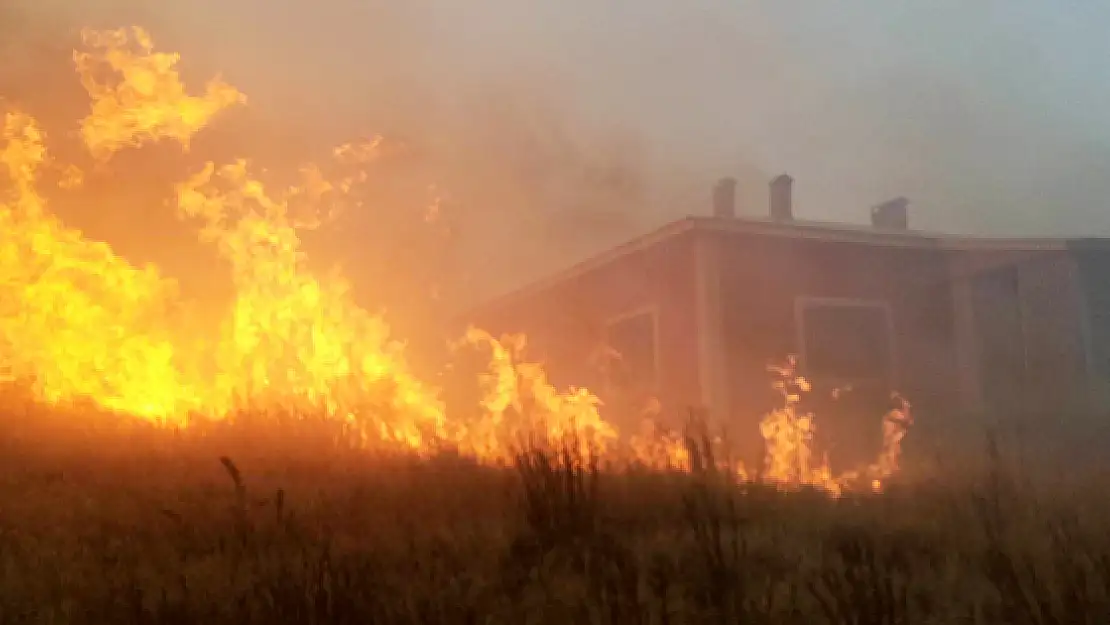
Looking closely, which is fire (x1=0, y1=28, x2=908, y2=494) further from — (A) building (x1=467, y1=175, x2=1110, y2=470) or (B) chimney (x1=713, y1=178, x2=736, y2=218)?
(B) chimney (x1=713, y1=178, x2=736, y2=218)

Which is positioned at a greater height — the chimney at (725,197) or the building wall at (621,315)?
the chimney at (725,197)

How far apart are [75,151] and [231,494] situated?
19.7 ft

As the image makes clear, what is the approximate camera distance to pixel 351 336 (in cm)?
1167

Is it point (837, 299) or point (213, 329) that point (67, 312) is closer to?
point (213, 329)

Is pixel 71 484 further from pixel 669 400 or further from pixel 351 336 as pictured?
pixel 669 400

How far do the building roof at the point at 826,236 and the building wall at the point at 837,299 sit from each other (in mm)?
157

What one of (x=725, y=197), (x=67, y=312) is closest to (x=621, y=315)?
(x=725, y=197)

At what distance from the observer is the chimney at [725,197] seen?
16.4 m

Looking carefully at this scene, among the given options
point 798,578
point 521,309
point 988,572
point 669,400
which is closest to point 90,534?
point 798,578

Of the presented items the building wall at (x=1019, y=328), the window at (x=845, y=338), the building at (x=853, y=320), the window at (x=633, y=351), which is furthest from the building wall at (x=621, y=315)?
the building wall at (x=1019, y=328)

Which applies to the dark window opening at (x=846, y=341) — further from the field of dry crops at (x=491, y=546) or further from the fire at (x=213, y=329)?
the field of dry crops at (x=491, y=546)

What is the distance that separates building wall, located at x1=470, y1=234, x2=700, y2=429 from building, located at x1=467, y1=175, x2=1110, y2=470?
1.4 inches

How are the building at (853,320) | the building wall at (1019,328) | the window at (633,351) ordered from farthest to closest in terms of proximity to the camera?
the window at (633,351) → the building wall at (1019,328) → the building at (853,320)

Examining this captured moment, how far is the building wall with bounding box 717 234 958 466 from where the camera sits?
12883 mm
